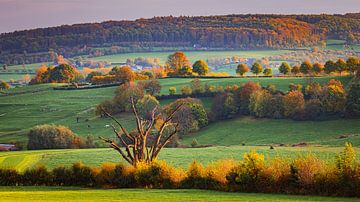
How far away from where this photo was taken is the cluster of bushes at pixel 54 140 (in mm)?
83875

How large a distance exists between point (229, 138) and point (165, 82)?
49.4 m

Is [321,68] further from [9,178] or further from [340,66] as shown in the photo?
[9,178]

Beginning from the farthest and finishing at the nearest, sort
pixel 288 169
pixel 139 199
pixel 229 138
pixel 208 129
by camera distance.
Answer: pixel 208 129 < pixel 229 138 < pixel 288 169 < pixel 139 199

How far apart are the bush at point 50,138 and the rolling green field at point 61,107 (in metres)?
6.03

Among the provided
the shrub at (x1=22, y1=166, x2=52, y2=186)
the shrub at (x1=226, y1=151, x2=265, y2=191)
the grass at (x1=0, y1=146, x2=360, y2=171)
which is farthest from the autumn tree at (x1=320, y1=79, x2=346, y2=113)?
the shrub at (x1=226, y1=151, x2=265, y2=191)

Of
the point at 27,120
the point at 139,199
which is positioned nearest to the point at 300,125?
the point at 27,120

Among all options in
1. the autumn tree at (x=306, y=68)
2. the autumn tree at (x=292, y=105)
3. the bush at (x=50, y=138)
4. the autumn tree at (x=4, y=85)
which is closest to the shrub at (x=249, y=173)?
the bush at (x=50, y=138)

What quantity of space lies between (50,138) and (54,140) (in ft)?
3.65

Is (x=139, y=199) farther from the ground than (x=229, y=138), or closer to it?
farther from the ground

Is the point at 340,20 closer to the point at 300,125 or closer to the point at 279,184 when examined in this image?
the point at 300,125

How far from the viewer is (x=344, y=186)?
32250 mm

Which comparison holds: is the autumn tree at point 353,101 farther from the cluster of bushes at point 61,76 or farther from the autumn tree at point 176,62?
the cluster of bushes at point 61,76

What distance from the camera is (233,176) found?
3603 centimetres

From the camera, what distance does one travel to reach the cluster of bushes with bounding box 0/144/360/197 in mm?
32688
